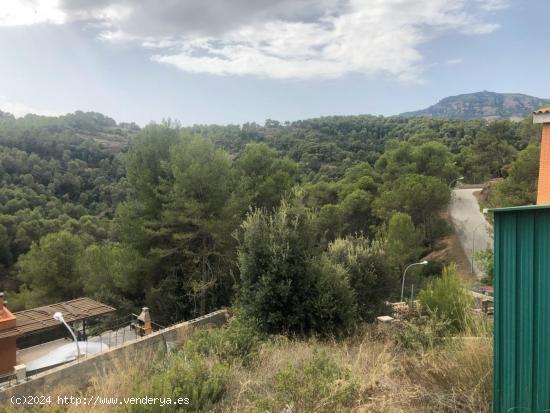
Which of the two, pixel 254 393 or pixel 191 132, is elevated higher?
pixel 191 132

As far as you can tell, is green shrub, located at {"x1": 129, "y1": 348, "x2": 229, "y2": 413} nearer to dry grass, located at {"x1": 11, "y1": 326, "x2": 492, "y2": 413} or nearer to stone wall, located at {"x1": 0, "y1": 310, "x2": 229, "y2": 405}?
dry grass, located at {"x1": 11, "y1": 326, "x2": 492, "y2": 413}

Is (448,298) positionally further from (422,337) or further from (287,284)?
(287,284)

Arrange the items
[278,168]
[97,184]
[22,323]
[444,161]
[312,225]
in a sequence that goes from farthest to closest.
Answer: [97,184] → [444,161] → [278,168] → [22,323] → [312,225]

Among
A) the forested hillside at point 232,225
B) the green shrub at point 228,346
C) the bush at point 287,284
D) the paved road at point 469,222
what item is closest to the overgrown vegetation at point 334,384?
the green shrub at point 228,346

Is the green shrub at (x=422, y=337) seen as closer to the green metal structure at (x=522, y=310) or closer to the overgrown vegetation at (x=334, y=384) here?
the overgrown vegetation at (x=334, y=384)

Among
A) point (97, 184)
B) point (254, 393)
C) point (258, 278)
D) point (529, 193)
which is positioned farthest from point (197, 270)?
point (97, 184)

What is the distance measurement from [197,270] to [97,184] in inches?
1581

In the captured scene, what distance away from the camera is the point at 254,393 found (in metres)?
4.06

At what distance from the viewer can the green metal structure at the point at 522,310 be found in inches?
115

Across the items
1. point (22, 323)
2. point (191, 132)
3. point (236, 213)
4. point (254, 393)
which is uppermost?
point (191, 132)

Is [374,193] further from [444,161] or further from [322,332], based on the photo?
[322,332]

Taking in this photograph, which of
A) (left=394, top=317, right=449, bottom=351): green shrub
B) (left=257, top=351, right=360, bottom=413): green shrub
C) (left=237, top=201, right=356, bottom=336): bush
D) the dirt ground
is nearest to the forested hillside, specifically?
(left=237, top=201, right=356, bottom=336): bush

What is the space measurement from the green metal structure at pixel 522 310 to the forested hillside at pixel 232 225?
5.14m

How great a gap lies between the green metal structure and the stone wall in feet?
17.3
